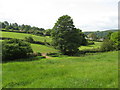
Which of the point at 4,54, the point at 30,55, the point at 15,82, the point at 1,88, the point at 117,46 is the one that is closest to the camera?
the point at 1,88

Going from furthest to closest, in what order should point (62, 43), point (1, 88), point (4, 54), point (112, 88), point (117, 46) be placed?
1. point (117, 46)
2. point (62, 43)
3. point (4, 54)
4. point (1, 88)
5. point (112, 88)

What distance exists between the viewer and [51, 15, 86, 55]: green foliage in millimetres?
35406

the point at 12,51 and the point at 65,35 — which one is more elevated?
the point at 65,35

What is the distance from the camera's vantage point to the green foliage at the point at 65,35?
35406mm

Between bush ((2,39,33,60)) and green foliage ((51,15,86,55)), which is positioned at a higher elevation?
green foliage ((51,15,86,55))

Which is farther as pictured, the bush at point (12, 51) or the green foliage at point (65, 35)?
the green foliage at point (65, 35)

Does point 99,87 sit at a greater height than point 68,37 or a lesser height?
lesser

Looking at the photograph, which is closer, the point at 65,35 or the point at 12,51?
the point at 12,51

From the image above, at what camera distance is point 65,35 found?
36.2m

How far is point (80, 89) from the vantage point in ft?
20.8

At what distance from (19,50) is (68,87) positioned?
22449 millimetres

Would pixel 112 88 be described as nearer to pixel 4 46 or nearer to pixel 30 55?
pixel 4 46

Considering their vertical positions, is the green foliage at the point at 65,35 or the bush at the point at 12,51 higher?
the green foliage at the point at 65,35

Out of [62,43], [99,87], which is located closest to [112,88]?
[99,87]
